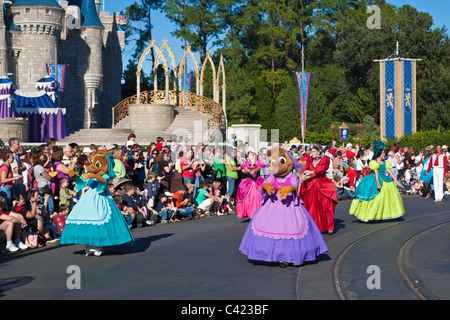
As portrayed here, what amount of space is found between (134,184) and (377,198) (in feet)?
18.8

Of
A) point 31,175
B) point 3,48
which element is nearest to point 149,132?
point 3,48

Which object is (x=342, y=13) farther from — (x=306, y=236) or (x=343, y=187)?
(x=306, y=236)

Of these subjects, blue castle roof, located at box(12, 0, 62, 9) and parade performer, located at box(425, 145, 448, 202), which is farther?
blue castle roof, located at box(12, 0, 62, 9)

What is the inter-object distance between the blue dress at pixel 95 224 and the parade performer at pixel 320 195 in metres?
3.58

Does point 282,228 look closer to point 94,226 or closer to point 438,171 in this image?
point 94,226

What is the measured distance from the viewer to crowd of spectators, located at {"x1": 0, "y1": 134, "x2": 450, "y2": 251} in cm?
1109

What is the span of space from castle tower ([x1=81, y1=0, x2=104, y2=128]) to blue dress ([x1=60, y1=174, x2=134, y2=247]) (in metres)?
39.7

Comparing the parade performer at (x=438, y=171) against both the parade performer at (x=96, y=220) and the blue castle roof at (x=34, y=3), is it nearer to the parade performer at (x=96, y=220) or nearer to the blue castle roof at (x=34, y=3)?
the parade performer at (x=96, y=220)

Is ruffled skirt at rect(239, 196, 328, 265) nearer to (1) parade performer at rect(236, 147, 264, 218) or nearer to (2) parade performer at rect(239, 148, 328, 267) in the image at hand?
(2) parade performer at rect(239, 148, 328, 267)

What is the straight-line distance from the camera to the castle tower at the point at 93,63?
1935 inches

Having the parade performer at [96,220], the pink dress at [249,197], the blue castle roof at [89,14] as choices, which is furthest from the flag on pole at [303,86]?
the parade performer at [96,220]

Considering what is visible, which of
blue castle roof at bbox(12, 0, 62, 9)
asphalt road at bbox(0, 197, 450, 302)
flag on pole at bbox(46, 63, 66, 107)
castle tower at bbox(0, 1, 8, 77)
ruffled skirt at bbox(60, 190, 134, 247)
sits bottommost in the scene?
asphalt road at bbox(0, 197, 450, 302)

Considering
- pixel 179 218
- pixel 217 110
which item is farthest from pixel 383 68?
pixel 179 218

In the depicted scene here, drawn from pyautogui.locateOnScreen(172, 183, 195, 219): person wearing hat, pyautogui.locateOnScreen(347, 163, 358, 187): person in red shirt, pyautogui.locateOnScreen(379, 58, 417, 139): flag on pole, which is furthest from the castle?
pyautogui.locateOnScreen(172, 183, 195, 219): person wearing hat
